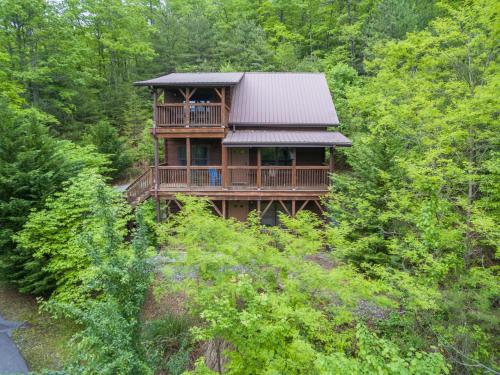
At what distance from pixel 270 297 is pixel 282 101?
527 inches

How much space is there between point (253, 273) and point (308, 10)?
119 ft

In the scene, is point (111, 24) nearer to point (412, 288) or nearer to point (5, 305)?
point (5, 305)

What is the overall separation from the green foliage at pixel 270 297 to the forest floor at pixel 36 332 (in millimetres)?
5458

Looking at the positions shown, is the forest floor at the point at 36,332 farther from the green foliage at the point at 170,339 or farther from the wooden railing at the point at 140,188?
the wooden railing at the point at 140,188

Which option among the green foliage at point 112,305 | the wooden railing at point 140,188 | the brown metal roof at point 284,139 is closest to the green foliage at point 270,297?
the green foliage at point 112,305

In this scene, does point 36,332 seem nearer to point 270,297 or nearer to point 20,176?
point 20,176

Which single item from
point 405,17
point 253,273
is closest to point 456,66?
point 253,273

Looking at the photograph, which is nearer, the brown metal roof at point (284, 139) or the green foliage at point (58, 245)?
the green foliage at point (58, 245)

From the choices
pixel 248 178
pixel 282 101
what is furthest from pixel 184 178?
pixel 282 101

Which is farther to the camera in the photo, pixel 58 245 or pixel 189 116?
pixel 189 116

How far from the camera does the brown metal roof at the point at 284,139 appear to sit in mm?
13391

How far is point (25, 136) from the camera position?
11453 millimetres

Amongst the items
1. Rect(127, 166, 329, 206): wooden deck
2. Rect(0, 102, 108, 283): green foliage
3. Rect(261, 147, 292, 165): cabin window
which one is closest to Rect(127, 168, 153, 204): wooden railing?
Rect(127, 166, 329, 206): wooden deck

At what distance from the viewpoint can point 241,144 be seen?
13.6 m
